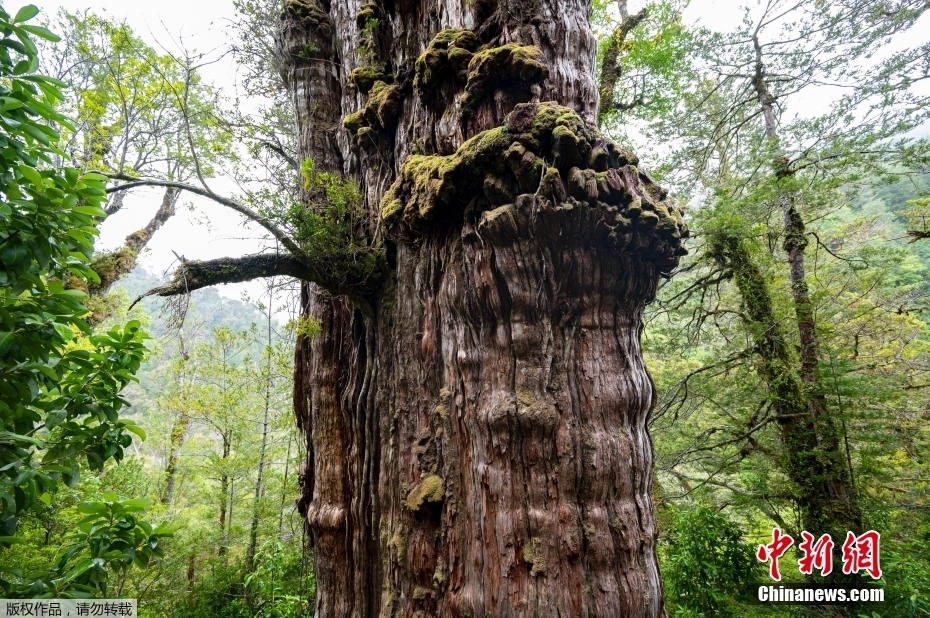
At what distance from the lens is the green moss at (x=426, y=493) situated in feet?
7.02

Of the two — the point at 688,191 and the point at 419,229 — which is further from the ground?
the point at 688,191

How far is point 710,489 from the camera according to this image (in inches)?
253

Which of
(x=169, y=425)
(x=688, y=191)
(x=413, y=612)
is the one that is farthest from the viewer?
(x=169, y=425)

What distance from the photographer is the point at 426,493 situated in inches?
84.9

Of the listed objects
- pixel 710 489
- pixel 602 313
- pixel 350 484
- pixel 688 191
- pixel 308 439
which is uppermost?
pixel 688 191

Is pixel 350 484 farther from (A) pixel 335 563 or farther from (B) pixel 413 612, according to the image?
(B) pixel 413 612

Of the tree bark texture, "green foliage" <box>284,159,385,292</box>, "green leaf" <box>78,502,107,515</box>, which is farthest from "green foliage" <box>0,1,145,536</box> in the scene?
the tree bark texture

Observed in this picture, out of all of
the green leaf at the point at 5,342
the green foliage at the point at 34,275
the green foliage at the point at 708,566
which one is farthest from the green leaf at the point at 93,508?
the green foliage at the point at 708,566

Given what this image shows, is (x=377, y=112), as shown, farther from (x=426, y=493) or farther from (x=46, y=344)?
(x=426, y=493)

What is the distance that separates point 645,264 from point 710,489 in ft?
19.5

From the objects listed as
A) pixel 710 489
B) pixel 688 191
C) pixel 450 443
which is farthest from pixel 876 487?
pixel 450 443

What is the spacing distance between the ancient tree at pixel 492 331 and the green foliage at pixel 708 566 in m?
4.21

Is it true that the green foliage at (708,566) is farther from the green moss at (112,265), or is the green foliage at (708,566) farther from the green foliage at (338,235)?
the green moss at (112,265)

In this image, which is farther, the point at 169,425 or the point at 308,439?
the point at 169,425
